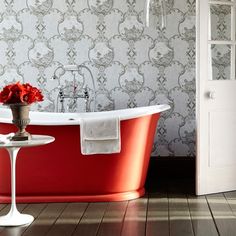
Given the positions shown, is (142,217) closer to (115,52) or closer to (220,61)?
(220,61)

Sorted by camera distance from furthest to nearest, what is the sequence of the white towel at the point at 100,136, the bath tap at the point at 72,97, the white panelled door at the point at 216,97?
the bath tap at the point at 72,97 < the white panelled door at the point at 216,97 < the white towel at the point at 100,136

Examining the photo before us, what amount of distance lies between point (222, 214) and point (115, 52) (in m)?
2.18

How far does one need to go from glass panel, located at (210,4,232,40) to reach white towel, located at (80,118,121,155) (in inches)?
47.6

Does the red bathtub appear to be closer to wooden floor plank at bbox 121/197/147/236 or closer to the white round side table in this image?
wooden floor plank at bbox 121/197/147/236

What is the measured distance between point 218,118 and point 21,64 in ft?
7.07

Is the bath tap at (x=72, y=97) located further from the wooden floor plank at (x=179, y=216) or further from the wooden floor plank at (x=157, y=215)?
the wooden floor plank at (x=179, y=216)

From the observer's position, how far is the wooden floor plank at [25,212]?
3277mm

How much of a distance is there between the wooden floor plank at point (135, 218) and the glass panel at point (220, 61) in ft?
4.19

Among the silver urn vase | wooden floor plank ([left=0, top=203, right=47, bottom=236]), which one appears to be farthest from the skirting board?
the silver urn vase

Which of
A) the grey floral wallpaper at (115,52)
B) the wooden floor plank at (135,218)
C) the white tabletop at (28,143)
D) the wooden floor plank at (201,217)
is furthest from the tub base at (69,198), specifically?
the grey floral wallpaper at (115,52)

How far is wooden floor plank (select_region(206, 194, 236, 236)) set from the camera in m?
3.32

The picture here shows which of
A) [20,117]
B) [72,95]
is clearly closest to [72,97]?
[72,95]

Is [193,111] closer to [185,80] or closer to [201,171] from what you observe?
[185,80]

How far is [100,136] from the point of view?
394 centimetres
